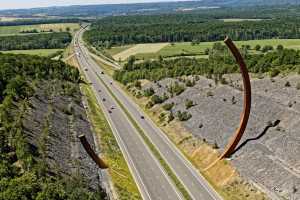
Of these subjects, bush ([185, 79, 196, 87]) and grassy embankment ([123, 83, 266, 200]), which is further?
bush ([185, 79, 196, 87])

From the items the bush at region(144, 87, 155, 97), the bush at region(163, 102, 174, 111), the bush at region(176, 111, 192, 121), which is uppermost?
the bush at region(176, 111, 192, 121)

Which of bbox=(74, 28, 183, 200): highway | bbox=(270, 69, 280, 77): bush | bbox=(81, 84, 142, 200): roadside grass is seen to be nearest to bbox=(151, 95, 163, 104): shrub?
bbox=(74, 28, 183, 200): highway

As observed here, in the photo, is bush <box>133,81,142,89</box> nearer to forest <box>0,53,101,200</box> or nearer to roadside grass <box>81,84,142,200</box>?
roadside grass <box>81,84,142,200</box>

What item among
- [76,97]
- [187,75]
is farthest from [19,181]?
[187,75]

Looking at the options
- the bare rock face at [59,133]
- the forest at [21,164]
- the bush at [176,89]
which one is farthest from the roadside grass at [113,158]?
the bush at [176,89]

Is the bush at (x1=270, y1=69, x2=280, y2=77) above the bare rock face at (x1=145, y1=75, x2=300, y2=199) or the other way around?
above

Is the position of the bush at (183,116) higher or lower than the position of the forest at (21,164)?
lower

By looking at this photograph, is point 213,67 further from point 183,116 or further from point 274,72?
point 183,116

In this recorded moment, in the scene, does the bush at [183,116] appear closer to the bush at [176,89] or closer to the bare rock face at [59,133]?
the bush at [176,89]
